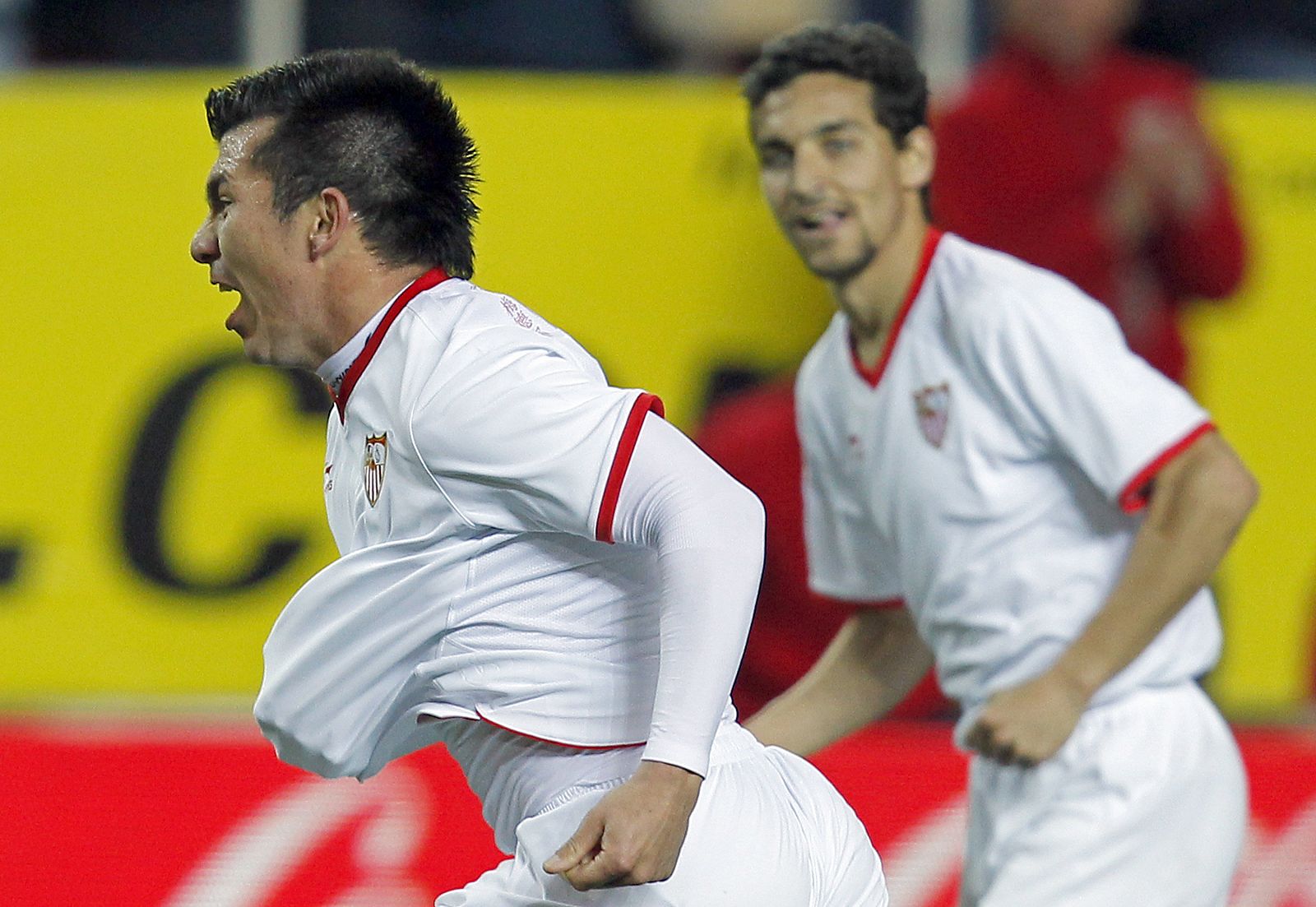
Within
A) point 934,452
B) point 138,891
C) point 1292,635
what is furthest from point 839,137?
point 1292,635

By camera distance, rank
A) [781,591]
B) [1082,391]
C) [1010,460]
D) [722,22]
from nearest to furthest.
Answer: [1082,391], [1010,460], [781,591], [722,22]

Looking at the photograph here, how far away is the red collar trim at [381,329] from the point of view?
2184 millimetres

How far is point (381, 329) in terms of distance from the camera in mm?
2184

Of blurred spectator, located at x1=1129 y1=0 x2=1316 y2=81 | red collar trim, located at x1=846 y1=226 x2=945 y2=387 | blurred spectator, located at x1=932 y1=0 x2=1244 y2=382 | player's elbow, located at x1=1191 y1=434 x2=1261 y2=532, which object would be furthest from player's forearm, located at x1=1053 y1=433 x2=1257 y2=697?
blurred spectator, located at x1=1129 y1=0 x2=1316 y2=81

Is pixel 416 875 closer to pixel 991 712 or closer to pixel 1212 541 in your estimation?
pixel 991 712

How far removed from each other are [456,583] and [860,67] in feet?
5.49

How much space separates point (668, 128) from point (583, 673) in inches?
144

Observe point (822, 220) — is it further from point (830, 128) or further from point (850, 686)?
point (850, 686)

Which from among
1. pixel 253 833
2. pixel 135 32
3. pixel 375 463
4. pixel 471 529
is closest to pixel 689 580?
pixel 471 529

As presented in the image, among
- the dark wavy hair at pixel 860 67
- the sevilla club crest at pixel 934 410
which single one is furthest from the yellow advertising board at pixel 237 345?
the sevilla club crest at pixel 934 410

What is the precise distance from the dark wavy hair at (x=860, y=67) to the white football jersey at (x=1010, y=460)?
0.31 m

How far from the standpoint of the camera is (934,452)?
3.19 m

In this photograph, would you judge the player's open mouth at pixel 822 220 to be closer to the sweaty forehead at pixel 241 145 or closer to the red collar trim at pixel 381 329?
the red collar trim at pixel 381 329

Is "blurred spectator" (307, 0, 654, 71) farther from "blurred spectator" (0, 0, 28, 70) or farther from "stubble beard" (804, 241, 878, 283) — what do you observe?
"stubble beard" (804, 241, 878, 283)
